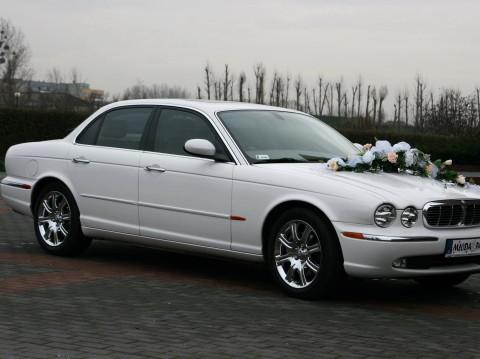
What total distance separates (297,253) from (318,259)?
0.19 metres

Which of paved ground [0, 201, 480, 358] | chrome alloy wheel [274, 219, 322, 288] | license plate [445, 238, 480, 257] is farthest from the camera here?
chrome alloy wheel [274, 219, 322, 288]

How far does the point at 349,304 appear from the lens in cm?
712

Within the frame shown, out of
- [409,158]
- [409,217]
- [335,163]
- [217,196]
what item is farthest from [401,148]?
[217,196]

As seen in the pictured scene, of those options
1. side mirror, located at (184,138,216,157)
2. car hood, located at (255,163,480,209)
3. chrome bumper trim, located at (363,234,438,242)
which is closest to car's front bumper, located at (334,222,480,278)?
chrome bumper trim, located at (363,234,438,242)

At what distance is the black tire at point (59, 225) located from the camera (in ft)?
30.1

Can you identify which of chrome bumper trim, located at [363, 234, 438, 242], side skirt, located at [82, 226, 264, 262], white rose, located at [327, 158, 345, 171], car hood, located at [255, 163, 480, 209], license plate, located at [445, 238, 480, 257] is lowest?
side skirt, located at [82, 226, 264, 262]

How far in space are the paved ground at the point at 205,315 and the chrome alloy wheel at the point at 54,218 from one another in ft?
0.79

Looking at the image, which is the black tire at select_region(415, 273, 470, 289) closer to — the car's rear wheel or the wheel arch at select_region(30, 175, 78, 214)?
the car's rear wheel

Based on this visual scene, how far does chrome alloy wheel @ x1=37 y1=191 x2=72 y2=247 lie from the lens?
931cm

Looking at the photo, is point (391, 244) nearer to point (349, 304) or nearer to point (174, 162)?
point (349, 304)

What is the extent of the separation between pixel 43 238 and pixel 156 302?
2925 millimetres

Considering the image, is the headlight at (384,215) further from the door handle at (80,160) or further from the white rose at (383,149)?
the door handle at (80,160)

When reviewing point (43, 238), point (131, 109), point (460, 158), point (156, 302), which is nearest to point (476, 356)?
point (156, 302)

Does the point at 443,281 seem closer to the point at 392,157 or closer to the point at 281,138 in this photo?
the point at 392,157
